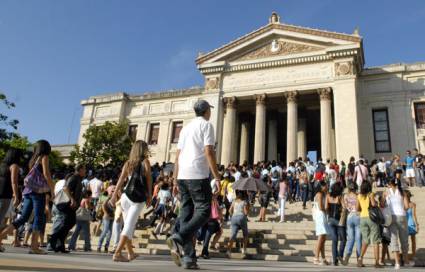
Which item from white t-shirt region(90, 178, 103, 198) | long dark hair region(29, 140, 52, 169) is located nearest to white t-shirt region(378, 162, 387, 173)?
white t-shirt region(90, 178, 103, 198)

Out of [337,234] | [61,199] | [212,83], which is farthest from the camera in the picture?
[212,83]

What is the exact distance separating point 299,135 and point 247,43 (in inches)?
327

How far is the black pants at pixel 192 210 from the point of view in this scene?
4.07 metres

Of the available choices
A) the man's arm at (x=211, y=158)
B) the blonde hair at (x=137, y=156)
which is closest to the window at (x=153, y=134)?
the blonde hair at (x=137, y=156)

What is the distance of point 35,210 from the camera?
588 cm

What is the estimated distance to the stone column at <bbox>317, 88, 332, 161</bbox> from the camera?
2336 cm

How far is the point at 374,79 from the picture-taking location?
26562mm

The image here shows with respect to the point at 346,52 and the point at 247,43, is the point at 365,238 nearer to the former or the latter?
the point at 346,52

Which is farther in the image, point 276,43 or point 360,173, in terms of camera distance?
point 276,43

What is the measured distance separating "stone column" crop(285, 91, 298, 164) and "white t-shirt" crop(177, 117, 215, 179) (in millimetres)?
19609

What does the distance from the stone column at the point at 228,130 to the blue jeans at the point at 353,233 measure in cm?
1830

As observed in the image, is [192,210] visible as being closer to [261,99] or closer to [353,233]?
[353,233]

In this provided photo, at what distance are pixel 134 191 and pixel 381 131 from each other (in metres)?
24.6

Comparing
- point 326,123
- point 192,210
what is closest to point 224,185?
point 192,210
